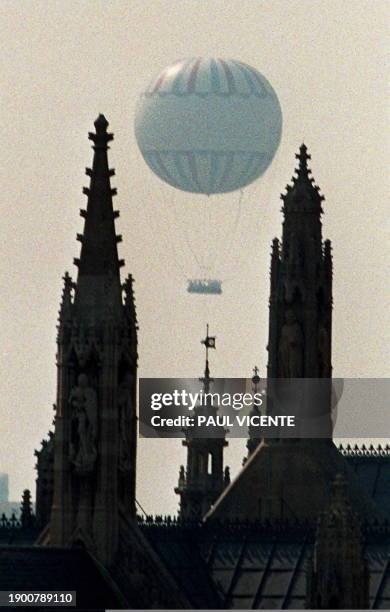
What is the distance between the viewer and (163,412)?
16375 centimetres

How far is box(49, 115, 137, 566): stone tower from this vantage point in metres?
153

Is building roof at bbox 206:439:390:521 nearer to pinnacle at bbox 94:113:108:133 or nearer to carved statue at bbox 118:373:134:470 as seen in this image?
carved statue at bbox 118:373:134:470

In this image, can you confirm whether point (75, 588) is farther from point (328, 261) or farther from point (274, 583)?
point (328, 261)

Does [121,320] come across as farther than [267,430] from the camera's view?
No

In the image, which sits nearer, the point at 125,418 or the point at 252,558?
the point at 125,418

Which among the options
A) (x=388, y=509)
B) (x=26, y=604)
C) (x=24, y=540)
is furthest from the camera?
(x=388, y=509)

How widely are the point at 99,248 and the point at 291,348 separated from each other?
646 inches

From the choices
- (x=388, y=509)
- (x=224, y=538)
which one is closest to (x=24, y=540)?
(x=224, y=538)

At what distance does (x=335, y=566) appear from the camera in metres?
151

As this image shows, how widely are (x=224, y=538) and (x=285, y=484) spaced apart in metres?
7.11

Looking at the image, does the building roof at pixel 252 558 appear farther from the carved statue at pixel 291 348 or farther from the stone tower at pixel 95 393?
the carved statue at pixel 291 348

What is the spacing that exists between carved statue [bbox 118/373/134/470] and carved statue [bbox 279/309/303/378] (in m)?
15.0

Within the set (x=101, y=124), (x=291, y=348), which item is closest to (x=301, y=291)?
(x=291, y=348)

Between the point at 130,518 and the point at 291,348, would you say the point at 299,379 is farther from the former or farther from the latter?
the point at 130,518
